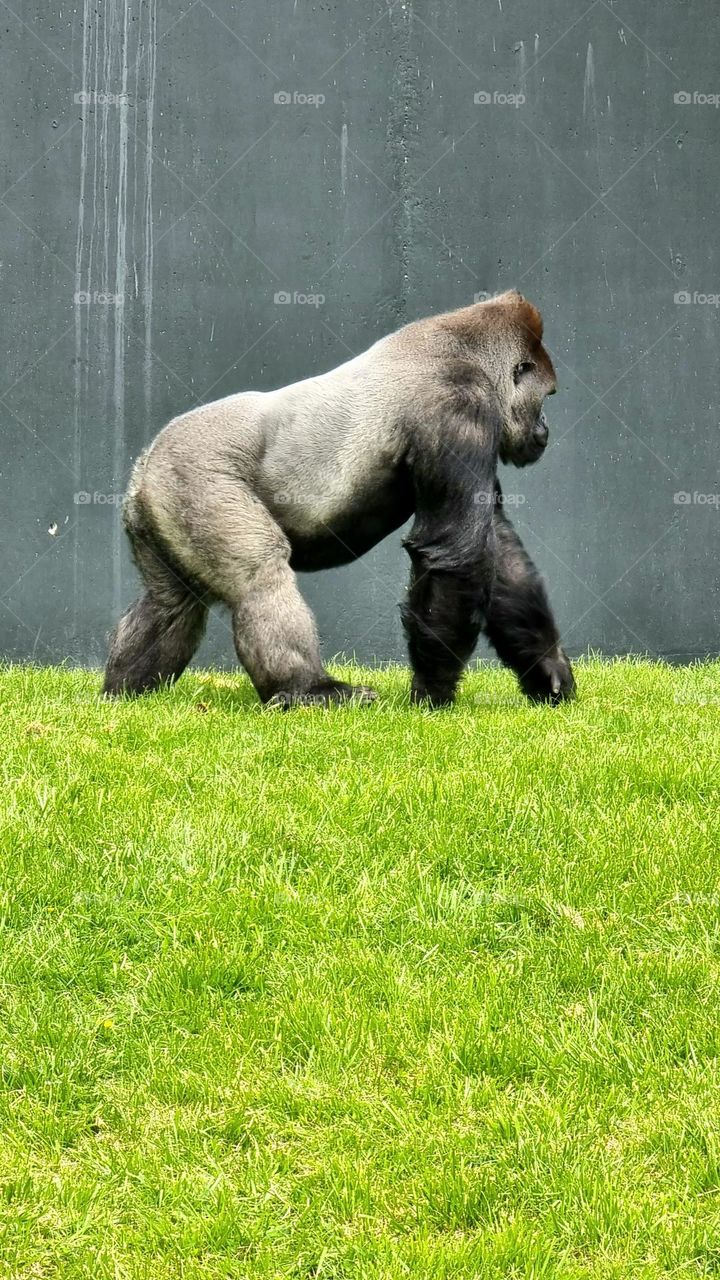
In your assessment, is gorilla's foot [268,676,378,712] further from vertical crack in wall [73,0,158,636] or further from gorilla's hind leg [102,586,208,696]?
vertical crack in wall [73,0,158,636]

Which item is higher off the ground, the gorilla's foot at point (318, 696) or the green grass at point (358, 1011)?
the green grass at point (358, 1011)

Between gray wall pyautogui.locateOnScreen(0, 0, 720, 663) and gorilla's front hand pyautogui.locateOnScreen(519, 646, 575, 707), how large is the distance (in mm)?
3268

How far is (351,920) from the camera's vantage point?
3262 mm

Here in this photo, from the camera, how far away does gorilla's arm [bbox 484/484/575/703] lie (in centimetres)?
648

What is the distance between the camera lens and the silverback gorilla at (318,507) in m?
5.76

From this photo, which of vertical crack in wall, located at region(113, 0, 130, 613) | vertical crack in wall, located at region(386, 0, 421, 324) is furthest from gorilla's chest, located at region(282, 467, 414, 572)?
vertical crack in wall, located at region(386, 0, 421, 324)

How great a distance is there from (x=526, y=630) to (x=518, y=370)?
1.31m

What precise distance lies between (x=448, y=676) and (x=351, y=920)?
9.43 feet

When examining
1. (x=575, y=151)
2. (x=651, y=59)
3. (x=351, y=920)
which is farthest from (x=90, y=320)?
(x=351, y=920)

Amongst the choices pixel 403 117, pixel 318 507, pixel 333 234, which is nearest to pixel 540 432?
pixel 318 507

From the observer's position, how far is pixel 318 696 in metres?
5.72

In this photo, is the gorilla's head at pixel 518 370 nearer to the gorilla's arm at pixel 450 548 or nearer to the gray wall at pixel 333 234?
the gorilla's arm at pixel 450 548

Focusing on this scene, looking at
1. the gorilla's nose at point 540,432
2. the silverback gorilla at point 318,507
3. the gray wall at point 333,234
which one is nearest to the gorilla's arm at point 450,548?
the silverback gorilla at point 318,507

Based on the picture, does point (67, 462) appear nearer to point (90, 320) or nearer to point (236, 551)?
point (90, 320)
